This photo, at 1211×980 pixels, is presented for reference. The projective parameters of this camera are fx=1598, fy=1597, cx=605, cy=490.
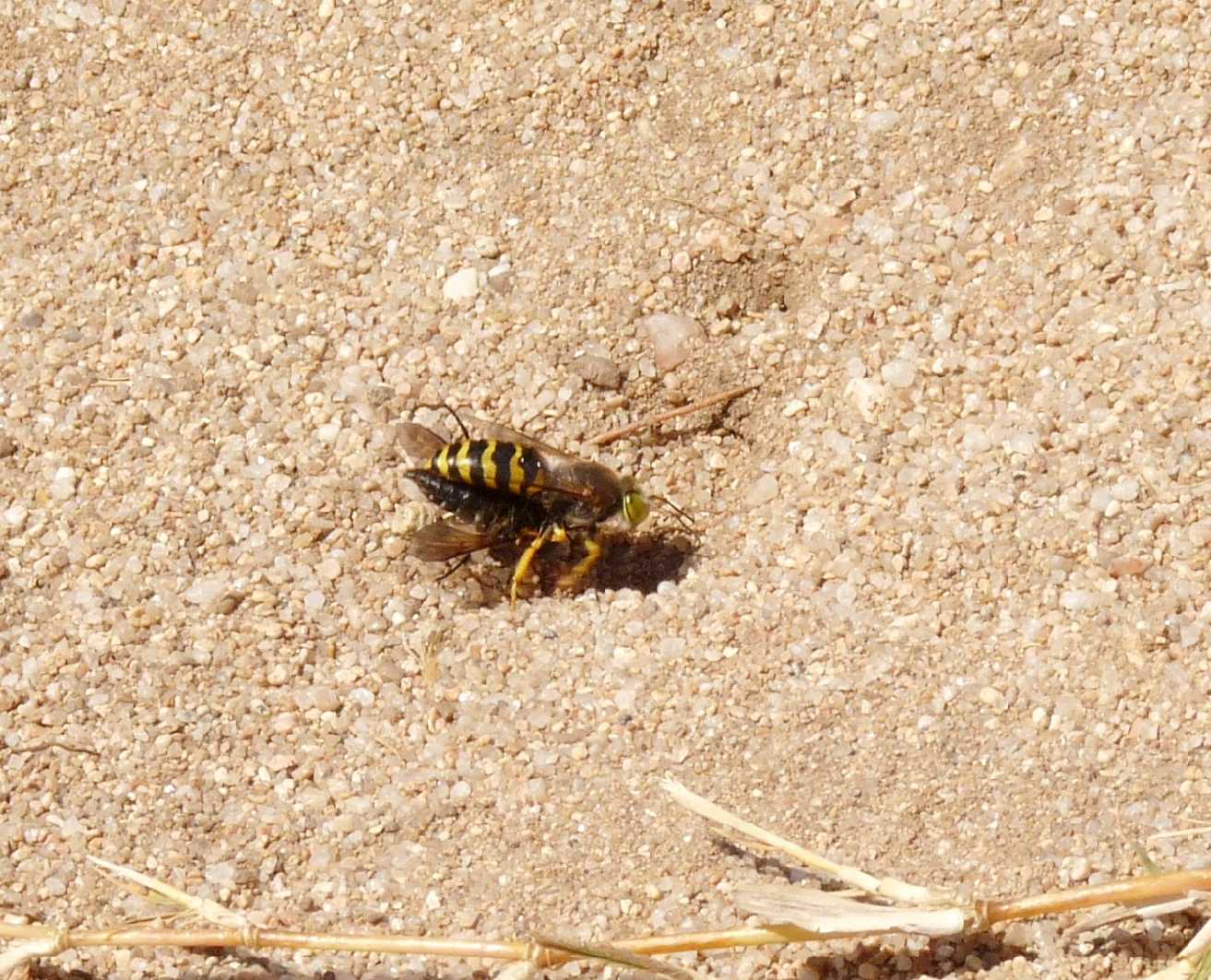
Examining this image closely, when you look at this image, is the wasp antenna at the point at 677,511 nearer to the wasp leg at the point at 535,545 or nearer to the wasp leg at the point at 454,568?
the wasp leg at the point at 535,545

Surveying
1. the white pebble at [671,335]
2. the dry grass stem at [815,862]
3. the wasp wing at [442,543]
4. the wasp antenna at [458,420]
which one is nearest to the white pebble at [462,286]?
the wasp antenna at [458,420]

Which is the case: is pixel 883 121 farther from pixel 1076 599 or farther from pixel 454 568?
pixel 454 568

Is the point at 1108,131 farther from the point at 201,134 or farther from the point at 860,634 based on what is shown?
the point at 201,134

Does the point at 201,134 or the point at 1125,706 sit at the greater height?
the point at 201,134

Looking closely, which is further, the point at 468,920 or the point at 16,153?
the point at 16,153

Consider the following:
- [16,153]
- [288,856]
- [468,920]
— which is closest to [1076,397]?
[468,920]

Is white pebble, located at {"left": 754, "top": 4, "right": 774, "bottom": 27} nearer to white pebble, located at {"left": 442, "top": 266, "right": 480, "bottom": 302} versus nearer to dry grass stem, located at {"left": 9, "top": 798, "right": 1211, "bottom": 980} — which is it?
white pebble, located at {"left": 442, "top": 266, "right": 480, "bottom": 302}
